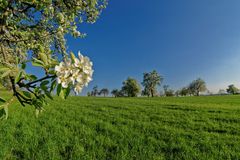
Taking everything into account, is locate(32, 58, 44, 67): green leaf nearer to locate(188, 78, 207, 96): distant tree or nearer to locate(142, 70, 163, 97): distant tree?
locate(142, 70, 163, 97): distant tree

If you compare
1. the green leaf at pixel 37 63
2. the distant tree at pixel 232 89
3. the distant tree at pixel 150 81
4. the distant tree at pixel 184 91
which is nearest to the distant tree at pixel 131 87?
the distant tree at pixel 150 81

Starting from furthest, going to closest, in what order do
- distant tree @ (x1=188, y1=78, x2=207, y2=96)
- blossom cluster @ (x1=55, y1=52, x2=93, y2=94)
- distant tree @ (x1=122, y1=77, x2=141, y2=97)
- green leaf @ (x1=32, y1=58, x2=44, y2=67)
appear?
distant tree @ (x1=188, y1=78, x2=207, y2=96) < distant tree @ (x1=122, y1=77, x2=141, y2=97) < green leaf @ (x1=32, y1=58, x2=44, y2=67) < blossom cluster @ (x1=55, y1=52, x2=93, y2=94)

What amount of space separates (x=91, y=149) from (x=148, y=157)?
1.82 meters

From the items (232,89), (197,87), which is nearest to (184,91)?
(197,87)

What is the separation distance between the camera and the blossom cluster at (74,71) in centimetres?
202

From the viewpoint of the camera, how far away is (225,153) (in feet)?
22.4

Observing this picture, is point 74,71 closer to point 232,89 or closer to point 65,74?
point 65,74

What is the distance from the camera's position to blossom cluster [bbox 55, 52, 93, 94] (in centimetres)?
202

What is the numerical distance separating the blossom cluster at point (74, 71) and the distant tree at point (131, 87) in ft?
420

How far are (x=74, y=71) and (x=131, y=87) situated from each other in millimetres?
129483

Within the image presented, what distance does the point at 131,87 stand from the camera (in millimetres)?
131250

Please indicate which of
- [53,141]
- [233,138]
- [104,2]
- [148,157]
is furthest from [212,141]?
[104,2]

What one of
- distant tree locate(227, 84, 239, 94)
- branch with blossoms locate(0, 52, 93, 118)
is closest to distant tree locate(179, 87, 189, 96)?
distant tree locate(227, 84, 239, 94)

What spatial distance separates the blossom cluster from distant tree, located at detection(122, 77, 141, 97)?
128059 mm
